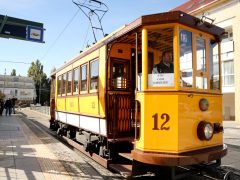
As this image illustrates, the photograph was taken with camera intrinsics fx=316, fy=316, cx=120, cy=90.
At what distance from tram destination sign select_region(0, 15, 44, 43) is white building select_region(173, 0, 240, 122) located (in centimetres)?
1142

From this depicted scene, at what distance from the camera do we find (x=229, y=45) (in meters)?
23.2

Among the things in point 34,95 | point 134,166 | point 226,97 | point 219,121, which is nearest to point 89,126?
point 134,166

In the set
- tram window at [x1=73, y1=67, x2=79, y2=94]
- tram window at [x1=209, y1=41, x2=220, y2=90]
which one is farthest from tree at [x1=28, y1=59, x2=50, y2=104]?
tram window at [x1=209, y1=41, x2=220, y2=90]

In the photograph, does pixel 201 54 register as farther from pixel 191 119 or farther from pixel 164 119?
pixel 164 119

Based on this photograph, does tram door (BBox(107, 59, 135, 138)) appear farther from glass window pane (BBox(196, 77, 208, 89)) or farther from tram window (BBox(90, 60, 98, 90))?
glass window pane (BBox(196, 77, 208, 89))

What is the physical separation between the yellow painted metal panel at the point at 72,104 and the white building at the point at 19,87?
81486mm

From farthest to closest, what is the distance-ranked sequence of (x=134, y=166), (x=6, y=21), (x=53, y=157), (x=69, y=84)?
(x=6, y=21)
(x=69, y=84)
(x=53, y=157)
(x=134, y=166)

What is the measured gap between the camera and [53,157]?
8.24 metres

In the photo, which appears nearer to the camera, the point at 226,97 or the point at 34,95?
the point at 226,97

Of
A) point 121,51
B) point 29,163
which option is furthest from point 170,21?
point 29,163

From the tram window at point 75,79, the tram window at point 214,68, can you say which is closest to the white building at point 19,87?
the tram window at point 75,79

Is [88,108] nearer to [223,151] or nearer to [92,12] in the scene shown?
[223,151]

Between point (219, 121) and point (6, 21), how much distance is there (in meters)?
14.3

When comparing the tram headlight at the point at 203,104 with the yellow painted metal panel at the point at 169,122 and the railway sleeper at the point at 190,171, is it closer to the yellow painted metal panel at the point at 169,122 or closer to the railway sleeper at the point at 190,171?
the yellow painted metal panel at the point at 169,122
